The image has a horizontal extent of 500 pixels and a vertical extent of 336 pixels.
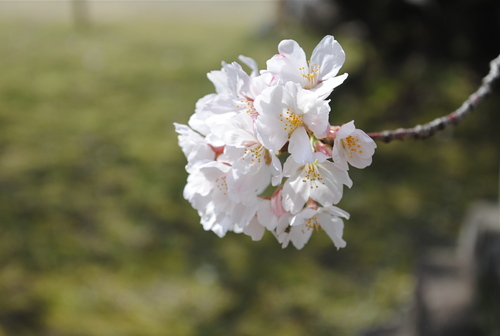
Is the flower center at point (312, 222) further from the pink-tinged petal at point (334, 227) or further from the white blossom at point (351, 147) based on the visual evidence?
the white blossom at point (351, 147)

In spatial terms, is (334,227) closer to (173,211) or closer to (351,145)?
(351,145)

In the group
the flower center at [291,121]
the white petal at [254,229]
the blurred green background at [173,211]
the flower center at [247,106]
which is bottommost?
the white petal at [254,229]

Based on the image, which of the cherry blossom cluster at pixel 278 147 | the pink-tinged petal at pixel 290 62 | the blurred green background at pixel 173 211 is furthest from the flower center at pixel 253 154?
the blurred green background at pixel 173 211

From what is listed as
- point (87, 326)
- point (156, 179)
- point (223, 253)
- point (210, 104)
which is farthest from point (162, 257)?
point (210, 104)

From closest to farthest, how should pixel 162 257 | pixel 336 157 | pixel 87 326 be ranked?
1. pixel 336 157
2. pixel 87 326
3. pixel 162 257

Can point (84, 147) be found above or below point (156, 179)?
above

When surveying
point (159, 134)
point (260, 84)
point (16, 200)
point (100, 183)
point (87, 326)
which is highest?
point (159, 134)

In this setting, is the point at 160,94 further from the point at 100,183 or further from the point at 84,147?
the point at 100,183
